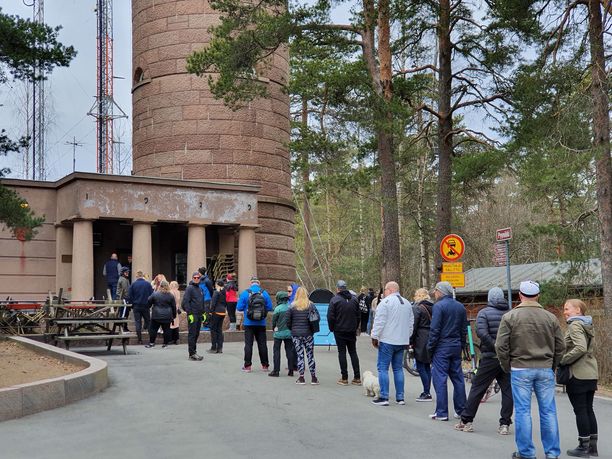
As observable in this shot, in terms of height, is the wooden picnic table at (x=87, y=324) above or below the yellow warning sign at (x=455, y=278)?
below

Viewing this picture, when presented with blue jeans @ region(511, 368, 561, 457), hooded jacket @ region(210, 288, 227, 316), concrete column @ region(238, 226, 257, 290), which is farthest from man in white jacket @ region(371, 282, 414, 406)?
concrete column @ region(238, 226, 257, 290)

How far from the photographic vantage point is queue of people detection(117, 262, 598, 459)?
25.0 ft

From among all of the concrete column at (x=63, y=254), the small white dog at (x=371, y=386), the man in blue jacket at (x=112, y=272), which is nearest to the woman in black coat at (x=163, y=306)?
the man in blue jacket at (x=112, y=272)

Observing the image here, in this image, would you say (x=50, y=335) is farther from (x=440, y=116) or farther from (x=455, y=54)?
(x=455, y=54)

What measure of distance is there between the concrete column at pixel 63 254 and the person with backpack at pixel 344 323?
13.3 meters

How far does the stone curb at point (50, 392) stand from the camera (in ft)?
31.1

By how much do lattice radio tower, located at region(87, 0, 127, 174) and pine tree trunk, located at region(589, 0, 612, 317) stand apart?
3318 centimetres

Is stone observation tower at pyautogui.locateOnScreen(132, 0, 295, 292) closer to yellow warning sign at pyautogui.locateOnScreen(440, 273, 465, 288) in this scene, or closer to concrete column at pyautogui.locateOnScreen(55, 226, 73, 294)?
concrete column at pyautogui.locateOnScreen(55, 226, 73, 294)

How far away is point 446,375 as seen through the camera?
9867mm

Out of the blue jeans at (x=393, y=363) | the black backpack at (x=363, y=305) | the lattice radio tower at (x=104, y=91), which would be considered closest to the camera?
the blue jeans at (x=393, y=363)

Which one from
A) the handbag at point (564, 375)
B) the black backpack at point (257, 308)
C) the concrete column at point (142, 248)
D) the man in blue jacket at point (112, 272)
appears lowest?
the handbag at point (564, 375)

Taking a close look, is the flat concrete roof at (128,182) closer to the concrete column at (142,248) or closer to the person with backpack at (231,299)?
the concrete column at (142,248)

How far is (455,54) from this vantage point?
22422 millimetres

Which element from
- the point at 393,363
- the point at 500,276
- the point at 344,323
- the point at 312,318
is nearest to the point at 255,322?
the point at 312,318
